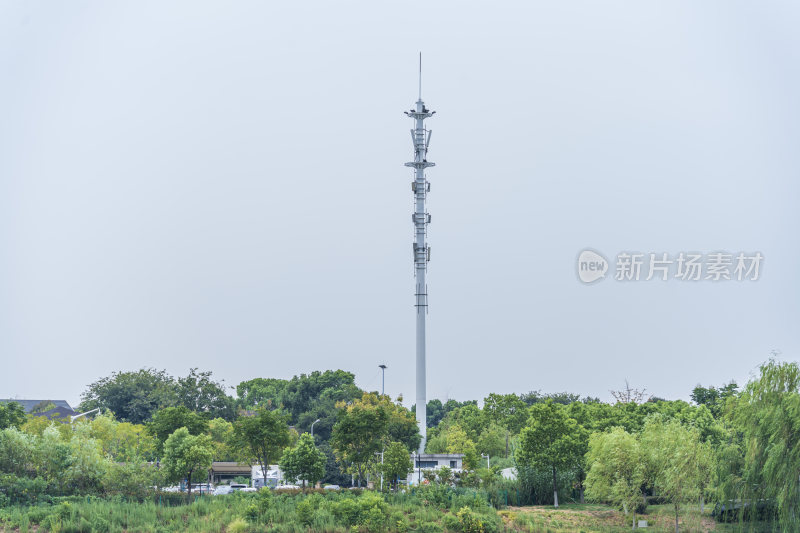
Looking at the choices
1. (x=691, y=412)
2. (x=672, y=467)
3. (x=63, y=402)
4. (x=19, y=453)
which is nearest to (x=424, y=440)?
(x=691, y=412)

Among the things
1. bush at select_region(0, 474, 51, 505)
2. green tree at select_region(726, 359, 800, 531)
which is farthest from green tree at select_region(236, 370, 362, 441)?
green tree at select_region(726, 359, 800, 531)

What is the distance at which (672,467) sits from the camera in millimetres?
38375

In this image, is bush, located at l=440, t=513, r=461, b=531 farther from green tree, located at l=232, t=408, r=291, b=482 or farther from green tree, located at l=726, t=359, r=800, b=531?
green tree, located at l=232, t=408, r=291, b=482

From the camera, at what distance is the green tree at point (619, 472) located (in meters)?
41.0

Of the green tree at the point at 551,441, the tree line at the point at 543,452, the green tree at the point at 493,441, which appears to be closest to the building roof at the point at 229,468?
the tree line at the point at 543,452

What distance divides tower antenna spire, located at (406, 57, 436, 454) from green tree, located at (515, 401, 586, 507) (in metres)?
19.0

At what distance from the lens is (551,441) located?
4884cm

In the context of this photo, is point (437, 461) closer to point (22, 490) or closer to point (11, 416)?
point (11, 416)

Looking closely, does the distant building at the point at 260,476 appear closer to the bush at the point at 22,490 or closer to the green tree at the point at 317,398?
the green tree at the point at 317,398

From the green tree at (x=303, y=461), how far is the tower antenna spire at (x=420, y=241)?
25.0 m

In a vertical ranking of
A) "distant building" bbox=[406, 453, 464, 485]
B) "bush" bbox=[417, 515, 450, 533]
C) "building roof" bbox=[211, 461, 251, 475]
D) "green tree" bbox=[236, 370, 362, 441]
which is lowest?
"bush" bbox=[417, 515, 450, 533]

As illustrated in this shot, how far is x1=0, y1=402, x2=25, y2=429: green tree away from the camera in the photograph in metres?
48.0

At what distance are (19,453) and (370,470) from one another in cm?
2089

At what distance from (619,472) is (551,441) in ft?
24.3
